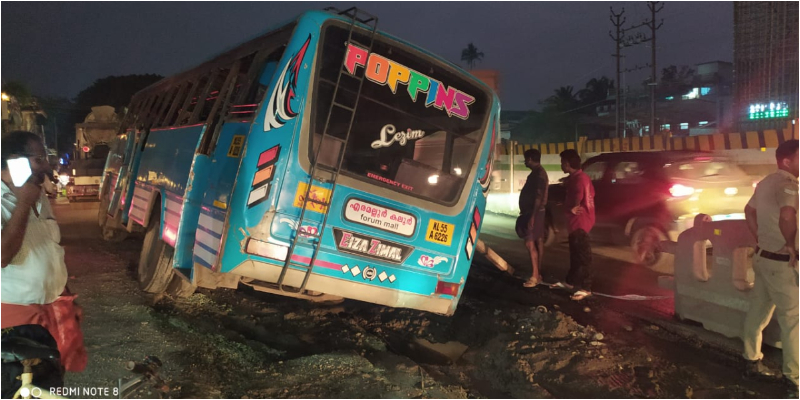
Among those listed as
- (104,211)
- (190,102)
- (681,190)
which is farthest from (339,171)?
(104,211)

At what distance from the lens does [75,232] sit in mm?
10820

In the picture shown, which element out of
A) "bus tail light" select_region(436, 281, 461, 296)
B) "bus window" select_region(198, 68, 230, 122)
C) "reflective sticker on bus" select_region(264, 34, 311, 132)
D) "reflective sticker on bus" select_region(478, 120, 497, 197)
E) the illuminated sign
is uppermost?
the illuminated sign

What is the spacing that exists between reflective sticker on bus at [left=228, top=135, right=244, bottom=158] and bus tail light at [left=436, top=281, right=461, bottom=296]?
2.07 metres

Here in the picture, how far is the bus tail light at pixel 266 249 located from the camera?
4.00 metres

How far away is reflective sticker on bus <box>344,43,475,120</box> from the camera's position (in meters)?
4.15

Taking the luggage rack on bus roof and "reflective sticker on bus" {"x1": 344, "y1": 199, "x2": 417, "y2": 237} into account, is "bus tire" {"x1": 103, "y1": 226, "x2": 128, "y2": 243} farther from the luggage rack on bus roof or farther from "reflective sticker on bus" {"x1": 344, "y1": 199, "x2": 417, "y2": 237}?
"reflective sticker on bus" {"x1": 344, "y1": 199, "x2": 417, "y2": 237}

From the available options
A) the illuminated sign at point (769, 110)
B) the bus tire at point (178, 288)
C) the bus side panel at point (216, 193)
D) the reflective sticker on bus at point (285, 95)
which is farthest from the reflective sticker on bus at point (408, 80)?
the illuminated sign at point (769, 110)

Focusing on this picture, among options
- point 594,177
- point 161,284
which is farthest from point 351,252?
point 594,177

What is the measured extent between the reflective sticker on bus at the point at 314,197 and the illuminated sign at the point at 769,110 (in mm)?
38923

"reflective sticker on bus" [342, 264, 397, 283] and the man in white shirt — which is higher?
the man in white shirt

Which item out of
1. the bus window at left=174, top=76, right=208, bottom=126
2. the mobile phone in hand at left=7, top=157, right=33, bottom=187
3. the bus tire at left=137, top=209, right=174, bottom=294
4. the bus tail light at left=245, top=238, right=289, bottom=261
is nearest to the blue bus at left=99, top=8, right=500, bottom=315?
the bus tail light at left=245, top=238, right=289, bottom=261

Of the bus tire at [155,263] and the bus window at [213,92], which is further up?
the bus window at [213,92]

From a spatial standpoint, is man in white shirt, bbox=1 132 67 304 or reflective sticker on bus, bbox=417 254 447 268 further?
reflective sticker on bus, bbox=417 254 447 268

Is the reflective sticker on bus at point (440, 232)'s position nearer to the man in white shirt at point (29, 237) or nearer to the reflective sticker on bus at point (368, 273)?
the reflective sticker on bus at point (368, 273)
